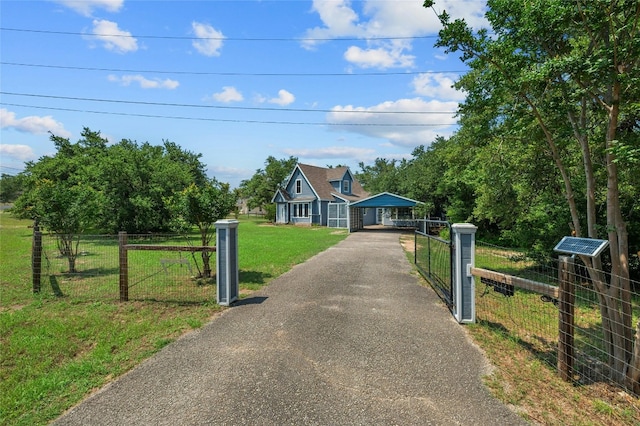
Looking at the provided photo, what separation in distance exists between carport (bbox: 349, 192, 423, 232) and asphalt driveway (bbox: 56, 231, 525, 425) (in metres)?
11.5

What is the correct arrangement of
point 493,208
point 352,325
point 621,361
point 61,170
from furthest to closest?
1. point 61,170
2. point 493,208
3. point 352,325
4. point 621,361

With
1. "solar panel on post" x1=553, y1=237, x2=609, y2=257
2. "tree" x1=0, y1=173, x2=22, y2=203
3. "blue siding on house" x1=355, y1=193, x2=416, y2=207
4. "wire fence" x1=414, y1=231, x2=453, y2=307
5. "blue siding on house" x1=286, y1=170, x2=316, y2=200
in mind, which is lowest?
"wire fence" x1=414, y1=231, x2=453, y2=307

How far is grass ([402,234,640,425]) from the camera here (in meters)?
2.96

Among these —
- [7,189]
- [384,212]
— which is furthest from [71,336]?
[7,189]

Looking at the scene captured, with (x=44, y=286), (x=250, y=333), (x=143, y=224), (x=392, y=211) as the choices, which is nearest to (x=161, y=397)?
(x=250, y=333)

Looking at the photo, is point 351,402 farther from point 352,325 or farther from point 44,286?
point 44,286

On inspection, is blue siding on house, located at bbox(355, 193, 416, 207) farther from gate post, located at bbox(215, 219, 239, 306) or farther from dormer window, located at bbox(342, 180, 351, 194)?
gate post, located at bbox(215, 219, 239, 306)

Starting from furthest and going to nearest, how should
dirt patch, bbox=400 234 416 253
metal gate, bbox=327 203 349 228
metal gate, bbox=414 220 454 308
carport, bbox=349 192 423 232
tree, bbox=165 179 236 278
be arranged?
metal gate, bbox=327 203 349 228
carport, bbox=349 192 423 232
dirt patch, bbox=400 234 416 253
tree, bbox=165 179 236 278
metal gate, bbox=414 220 454 308

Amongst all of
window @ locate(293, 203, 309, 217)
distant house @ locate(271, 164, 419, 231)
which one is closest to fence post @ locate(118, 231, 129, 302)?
distant house @ locate(271, 164, 419, 231)

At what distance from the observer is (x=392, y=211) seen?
33688mm

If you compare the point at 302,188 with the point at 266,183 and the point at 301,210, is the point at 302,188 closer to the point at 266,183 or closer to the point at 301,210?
the point at 301,210

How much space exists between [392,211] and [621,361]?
99.6 ft

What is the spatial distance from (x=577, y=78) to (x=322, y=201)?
27335 millimetres

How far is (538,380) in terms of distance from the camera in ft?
11.5
